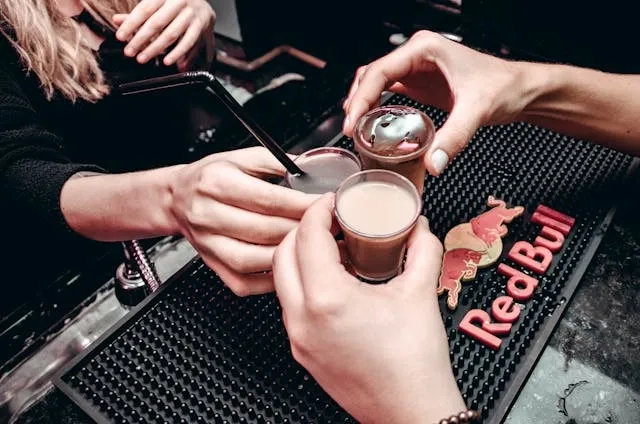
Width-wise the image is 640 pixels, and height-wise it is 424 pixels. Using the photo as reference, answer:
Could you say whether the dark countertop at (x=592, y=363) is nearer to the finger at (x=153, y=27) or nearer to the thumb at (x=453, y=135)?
the thumb at (x=453, y=135)

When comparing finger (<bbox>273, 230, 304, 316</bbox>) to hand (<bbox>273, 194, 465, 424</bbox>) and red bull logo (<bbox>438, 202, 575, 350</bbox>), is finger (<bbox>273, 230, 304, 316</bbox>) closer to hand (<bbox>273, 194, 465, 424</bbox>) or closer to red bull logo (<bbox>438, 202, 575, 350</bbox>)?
hand (<bbox>273, 194, 465, 424</bbox>)

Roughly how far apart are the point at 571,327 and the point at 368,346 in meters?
0.69

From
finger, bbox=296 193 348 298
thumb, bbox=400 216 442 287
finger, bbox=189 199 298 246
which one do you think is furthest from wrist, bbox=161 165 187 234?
thumb, bbox=400 216 442 287

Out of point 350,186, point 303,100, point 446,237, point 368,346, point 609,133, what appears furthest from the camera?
point 303,100

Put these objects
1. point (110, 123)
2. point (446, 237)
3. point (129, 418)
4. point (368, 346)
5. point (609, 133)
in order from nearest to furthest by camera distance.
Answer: point (368, 346) < point (129, 418) < point (446, 237) < point (609, 133) < point (110, 123)

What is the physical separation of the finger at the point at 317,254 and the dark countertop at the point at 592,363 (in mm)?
573

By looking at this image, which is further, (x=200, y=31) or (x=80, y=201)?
(x=200, y=31)

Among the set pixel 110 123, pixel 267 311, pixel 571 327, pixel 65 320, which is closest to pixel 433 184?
pixel 571 327

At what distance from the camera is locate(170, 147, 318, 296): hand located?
1.16 metres

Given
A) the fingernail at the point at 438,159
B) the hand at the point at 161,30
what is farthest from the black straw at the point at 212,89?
the hand at the point at 161,30

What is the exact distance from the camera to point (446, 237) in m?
1.46

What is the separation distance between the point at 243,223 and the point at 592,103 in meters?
1.18

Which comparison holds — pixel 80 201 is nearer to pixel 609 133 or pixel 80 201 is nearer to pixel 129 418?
pixel 129 418

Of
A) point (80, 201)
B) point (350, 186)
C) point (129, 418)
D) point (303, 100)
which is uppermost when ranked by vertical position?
point (350, 186)
